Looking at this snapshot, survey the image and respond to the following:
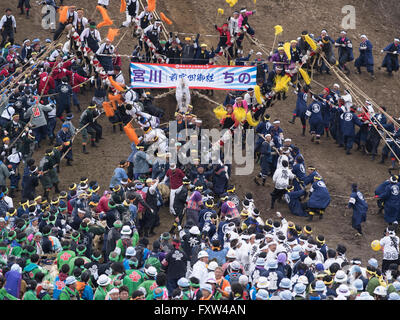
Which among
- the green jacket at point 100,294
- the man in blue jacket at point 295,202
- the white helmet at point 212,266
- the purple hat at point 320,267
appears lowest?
the man in blue jacket at point 295,202

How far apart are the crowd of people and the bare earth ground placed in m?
0.32

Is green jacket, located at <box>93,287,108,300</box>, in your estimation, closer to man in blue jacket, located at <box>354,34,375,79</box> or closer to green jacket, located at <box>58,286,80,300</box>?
green jacket, located at <box>58,286,80,300</box>

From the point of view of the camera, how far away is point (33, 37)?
2622 cm

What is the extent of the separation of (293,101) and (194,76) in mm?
4034

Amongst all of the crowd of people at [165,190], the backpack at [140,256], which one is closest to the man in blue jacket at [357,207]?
the crowd of people at [165,190]

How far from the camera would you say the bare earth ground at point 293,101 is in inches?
778

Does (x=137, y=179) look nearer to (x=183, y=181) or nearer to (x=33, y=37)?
(x=183, y=181)

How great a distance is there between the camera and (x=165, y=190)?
19.2 meters

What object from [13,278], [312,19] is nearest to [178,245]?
[13,278]

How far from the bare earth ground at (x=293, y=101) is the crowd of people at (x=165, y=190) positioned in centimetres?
32

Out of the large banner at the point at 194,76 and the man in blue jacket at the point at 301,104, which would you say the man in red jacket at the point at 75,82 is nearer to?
the large banner at the point at 194,76

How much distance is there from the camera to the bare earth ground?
1977 centimetres

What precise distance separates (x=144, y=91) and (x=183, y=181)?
15.2ft

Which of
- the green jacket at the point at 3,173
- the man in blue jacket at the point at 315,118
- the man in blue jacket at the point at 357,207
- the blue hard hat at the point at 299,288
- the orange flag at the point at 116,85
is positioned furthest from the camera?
the man in blue jacket at the point at 315,118
